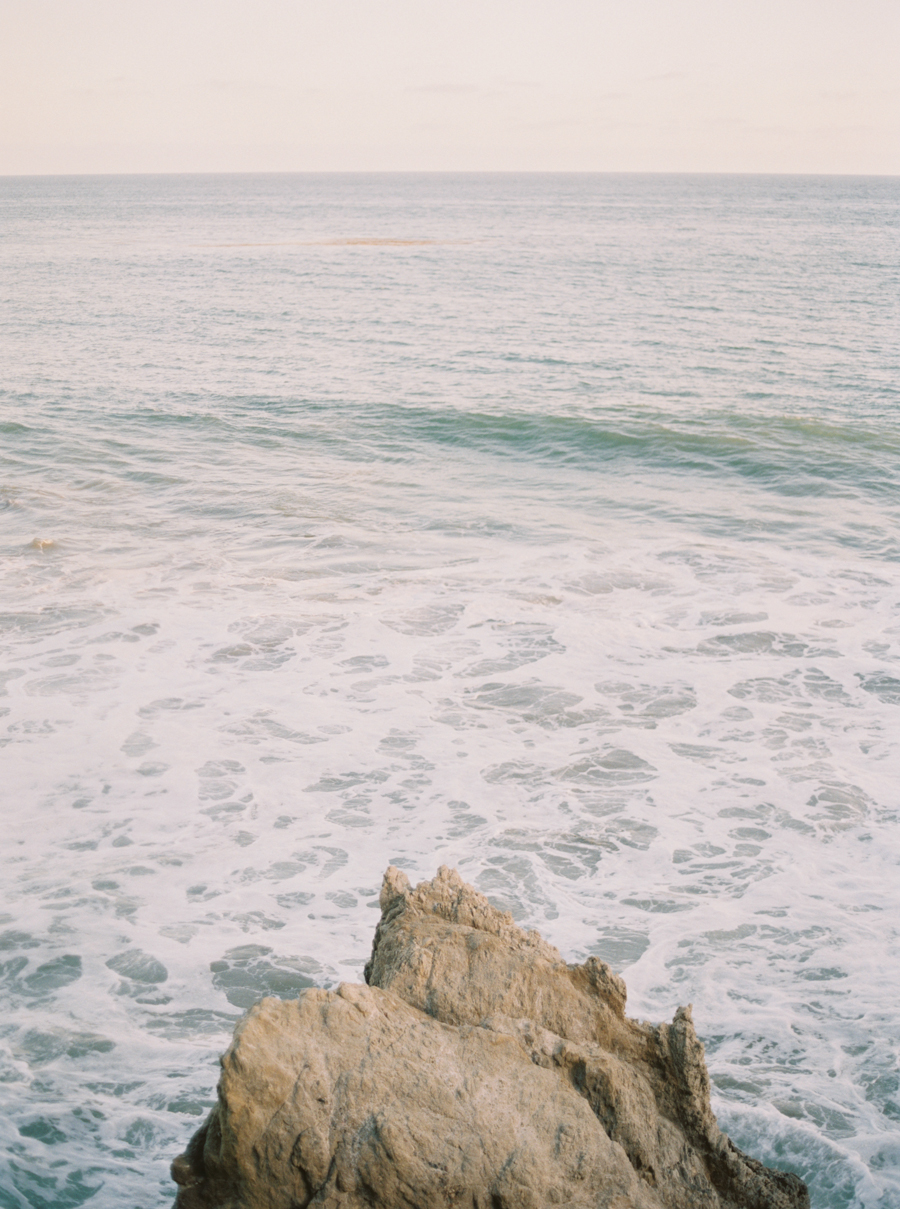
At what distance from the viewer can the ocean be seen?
5.44m

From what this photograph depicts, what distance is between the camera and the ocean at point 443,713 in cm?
544

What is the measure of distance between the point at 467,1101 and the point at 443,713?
6.29m

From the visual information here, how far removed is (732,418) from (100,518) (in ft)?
43.6

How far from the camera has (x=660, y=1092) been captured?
3451mm

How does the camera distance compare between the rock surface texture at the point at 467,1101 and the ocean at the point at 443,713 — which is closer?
the rock surface texture at the point at 467,1101

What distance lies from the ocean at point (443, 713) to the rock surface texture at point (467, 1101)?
5.49ft

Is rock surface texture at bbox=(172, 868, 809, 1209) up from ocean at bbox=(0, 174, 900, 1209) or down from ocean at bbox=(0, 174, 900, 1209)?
up

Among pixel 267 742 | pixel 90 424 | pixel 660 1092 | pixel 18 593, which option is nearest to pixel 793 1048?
pixel 660 1092

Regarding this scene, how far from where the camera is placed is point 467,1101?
119 inches

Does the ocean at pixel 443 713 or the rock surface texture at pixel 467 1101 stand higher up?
the rock surface texture at pixel 467 1101

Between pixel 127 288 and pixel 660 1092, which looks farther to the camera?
pixel 127 288

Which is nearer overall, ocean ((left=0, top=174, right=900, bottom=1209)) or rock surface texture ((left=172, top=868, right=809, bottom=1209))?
rock surface texture ((left=172, top=868, right=809, bottom=1209))

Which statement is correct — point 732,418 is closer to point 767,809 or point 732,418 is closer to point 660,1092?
point 767,809

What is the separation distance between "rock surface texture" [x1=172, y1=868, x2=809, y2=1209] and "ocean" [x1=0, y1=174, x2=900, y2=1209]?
167cm
